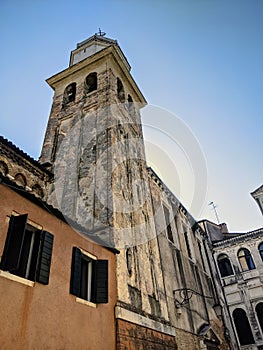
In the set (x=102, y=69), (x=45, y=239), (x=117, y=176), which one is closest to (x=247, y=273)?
(x=117, y=176)

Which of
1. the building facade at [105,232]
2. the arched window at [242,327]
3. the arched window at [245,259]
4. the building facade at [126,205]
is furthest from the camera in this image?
the arched window at [245,259]

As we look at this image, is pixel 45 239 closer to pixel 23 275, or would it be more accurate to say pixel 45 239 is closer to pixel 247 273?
pixel 23 275

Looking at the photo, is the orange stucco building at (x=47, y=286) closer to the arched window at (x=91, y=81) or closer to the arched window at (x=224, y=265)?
the arched window at (x=91, y=81)

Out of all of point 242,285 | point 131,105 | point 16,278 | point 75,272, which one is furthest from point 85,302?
point 242,285

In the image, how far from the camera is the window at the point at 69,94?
45.5ft

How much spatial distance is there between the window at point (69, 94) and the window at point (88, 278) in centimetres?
914

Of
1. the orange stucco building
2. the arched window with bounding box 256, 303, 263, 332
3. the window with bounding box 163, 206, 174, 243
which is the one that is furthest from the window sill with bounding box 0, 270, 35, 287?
the arched window with bounding box 256, 303, 263, 332

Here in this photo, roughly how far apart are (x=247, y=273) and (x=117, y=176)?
1403 cm

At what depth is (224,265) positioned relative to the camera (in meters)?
20.4

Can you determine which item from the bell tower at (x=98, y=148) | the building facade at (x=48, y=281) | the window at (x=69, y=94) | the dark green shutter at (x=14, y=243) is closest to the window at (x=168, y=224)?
the bell tower at (x=98, y=148)

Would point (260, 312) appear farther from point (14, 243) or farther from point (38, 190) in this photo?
point (14, 243)

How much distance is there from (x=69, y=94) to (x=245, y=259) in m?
15.8

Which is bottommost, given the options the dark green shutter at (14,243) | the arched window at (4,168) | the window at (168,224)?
the dark green shutter at (14,243)

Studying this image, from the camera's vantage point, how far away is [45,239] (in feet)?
17.5
